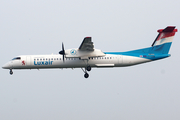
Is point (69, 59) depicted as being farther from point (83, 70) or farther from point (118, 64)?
point (118, 64)

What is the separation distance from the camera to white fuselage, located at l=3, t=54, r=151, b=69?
86.1 ft

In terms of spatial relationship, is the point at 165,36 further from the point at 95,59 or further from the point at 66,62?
the point at 66,62

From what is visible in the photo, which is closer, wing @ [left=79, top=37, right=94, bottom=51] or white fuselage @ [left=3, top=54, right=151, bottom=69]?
wing @ [left=79, top=37, right=94, bottom=51]

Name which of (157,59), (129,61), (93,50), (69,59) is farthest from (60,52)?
(157,59)

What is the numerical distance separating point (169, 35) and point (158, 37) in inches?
46.0

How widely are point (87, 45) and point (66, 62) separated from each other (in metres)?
3.24

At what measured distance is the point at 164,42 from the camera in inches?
1073

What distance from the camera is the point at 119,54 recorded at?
2658 centimetres

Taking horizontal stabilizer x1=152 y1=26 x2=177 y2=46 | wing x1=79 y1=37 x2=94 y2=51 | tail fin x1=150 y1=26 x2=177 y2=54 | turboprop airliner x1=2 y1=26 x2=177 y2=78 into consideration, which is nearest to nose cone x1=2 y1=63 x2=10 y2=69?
turboprop airliner x1=2 y1=26 x2=177 y2=78

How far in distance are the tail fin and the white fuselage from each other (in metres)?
1.69

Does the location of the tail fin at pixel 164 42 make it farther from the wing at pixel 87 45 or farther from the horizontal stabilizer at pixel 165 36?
the wing at pixel 87 45

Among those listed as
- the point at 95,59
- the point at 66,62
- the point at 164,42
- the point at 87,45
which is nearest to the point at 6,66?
Result: the point at 66,62

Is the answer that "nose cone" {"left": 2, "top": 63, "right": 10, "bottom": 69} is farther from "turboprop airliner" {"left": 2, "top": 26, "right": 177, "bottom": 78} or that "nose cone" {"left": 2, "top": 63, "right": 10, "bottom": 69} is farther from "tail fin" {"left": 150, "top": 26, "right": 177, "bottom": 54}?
"tail fin" {"left": 150, "top": 26, "right": 177, "bottom": 54}

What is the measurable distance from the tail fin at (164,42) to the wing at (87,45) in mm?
6922
